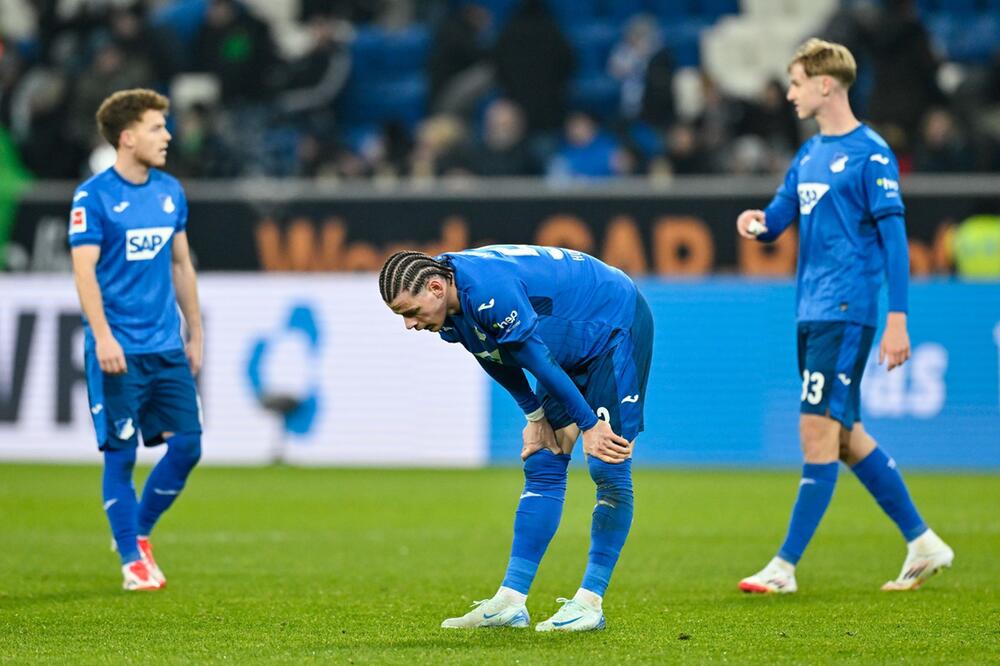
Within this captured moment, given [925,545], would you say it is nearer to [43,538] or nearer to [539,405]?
[539,405]

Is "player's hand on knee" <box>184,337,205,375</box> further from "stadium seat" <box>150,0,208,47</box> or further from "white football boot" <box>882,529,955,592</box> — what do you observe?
"stadium seat" <box>150,0,208,47</box>

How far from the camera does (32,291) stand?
1474cm

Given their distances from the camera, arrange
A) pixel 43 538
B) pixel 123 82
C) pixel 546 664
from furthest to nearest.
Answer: pixel 123 82
pixel 43 538
pixel 546 664

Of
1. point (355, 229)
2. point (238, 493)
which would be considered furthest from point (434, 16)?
point (238, 493)

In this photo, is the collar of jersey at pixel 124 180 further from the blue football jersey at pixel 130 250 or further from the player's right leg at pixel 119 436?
the player's right leg at pixel 119 436

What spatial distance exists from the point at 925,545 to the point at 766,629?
154cm

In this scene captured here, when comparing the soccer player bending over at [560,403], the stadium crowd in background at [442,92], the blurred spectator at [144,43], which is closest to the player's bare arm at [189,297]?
the soccer player bending over at [560,403]

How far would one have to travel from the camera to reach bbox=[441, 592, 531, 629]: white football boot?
621 cm

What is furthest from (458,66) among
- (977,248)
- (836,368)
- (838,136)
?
(836,368)

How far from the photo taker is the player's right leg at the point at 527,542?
20.4 ft

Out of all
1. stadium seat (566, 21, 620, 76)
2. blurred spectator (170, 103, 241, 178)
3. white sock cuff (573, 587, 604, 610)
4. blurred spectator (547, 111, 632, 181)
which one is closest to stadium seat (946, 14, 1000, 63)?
stadium seat (566, 21, 620, 76)

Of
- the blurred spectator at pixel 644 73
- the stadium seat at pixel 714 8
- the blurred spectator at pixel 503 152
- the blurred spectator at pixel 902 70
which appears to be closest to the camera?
the blurred spectator at pixel 503 152

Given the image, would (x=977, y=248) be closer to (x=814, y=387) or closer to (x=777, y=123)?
(x=777, y=123)

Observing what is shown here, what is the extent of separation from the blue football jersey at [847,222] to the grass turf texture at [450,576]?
1271 millimetres
